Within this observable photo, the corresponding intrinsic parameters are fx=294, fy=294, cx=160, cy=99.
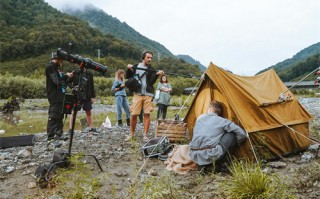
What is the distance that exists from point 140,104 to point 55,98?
212cm

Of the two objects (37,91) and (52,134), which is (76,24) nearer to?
(37,91)

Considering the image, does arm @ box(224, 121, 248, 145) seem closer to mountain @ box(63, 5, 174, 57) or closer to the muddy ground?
the muddy ground

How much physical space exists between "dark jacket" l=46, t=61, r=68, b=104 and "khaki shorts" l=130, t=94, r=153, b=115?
179 centimetres

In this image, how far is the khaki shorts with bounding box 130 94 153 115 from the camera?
7.34 meters

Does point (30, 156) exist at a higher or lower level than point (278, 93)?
lower

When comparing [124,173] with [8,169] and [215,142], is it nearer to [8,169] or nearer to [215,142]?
[215,142]

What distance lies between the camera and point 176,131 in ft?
24.1

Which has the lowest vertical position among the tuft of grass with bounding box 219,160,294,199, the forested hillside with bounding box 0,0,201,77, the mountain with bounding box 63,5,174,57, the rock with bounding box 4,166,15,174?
the rock with bounding box 4,166,15,174

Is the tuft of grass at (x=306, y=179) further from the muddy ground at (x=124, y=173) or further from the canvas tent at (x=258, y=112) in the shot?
the canvas tent at (x=258, y=112)

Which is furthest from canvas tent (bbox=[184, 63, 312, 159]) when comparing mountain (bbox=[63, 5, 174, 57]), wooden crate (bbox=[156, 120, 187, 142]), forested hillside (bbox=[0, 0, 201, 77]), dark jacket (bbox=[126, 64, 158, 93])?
mountain (bbox=[63, 5, 174, 57])

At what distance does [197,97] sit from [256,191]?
3.80 m

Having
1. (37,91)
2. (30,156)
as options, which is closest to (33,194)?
(30,156)

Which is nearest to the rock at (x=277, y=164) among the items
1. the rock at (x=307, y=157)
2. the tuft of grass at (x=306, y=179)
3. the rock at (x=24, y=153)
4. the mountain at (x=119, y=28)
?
the rock at (x=307, y=157)

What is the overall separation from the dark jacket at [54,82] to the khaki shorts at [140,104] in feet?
5.89
